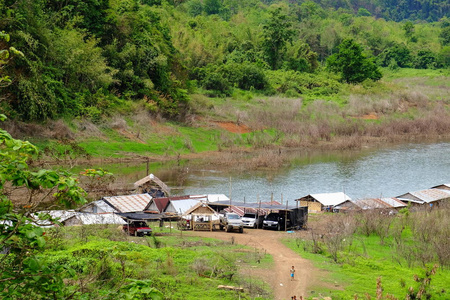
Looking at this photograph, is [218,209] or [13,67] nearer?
[218,209]

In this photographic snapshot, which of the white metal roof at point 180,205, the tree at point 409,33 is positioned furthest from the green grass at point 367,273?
the tree at point 409,33

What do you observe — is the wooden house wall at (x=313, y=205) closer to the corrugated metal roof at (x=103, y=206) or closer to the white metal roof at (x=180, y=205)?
the white metal roof at (x=180, y=205)

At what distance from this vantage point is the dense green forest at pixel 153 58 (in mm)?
44562

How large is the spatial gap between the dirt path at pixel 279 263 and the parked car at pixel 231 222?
1.12 ft

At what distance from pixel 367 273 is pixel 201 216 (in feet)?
34.2

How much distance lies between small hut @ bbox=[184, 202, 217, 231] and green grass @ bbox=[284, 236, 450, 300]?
17.3 feet

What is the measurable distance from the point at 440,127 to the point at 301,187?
35.1m

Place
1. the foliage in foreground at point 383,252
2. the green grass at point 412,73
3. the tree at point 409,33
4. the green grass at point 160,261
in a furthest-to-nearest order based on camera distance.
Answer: the tree at point 409,33
the green grass at point 412,73
the foliage in foreground at point 383,252
the green grass at point 160,261

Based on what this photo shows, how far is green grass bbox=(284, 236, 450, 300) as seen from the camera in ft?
61.6

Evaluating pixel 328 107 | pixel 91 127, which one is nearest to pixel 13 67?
pixel 91 127

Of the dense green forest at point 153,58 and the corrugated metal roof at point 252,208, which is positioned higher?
the dense green forest at point 153,58

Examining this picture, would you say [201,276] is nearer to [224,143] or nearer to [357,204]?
[357,204]

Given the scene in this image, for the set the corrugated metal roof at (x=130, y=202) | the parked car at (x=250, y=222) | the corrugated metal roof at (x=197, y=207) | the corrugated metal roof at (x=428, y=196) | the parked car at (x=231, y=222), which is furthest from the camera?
the corrugated metal roof at (x=428, y=196)

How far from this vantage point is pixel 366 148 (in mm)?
59156
